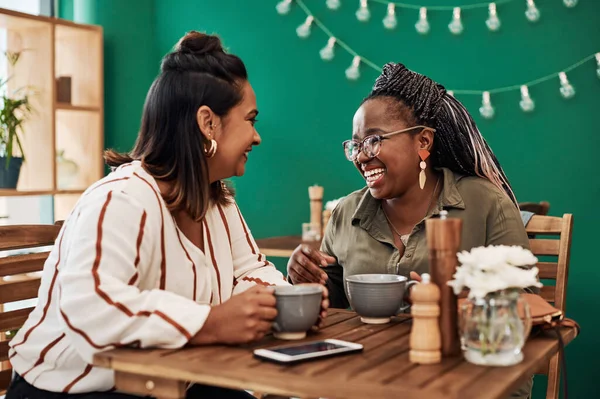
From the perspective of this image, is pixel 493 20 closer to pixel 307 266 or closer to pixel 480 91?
pixel 480 91

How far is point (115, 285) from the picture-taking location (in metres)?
1.39

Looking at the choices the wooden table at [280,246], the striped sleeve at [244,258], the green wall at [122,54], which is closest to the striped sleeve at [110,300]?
the striped sleeve at [244,258]

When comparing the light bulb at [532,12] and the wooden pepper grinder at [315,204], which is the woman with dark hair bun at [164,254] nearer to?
the wooden pepper grinder at [315,204]

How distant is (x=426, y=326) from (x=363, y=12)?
318 centimetres

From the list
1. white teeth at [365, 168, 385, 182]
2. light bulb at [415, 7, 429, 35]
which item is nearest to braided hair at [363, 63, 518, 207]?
white teeth at [365, 168, 385, 182]

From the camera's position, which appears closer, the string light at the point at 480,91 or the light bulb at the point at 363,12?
the string light at the point at 480,91

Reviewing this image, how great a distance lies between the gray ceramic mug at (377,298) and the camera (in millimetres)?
1611

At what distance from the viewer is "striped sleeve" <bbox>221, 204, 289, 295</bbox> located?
6.17 ft

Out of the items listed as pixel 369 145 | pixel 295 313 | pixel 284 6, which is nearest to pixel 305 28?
pixel 284 6

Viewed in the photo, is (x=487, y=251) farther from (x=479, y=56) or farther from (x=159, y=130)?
(x=479, y=56)

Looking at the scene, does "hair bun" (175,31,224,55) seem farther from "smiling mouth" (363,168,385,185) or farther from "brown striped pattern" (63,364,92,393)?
"brown striped pattern" (63,364,92,393)

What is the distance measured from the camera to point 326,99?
443cm

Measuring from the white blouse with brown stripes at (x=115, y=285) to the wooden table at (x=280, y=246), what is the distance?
1603 mm

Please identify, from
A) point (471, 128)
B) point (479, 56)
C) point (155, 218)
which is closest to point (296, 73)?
point (479, 56)
